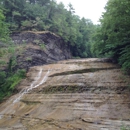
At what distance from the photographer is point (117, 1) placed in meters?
14.5

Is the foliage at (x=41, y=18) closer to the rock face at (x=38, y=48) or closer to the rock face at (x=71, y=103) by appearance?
the rock face at (x=38, y=48)

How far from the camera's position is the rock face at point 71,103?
37.1ft

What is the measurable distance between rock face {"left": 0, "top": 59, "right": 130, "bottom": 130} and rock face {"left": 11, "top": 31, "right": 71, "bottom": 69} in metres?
6.67

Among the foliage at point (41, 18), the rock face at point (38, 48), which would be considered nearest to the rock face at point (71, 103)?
the rock face at point (38, 48)

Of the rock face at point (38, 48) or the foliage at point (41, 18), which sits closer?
the rock face at point (38, 48)

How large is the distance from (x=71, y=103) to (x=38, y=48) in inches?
651

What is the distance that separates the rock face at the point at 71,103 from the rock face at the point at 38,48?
667cm

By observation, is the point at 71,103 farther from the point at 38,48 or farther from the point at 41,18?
the point at 41,18

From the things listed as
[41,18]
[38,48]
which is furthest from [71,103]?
[41,18]

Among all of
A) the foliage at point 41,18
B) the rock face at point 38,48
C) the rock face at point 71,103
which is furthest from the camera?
the foliage at point 41,18

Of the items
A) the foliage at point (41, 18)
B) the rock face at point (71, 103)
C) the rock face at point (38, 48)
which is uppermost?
the foliage at point (41, 18)

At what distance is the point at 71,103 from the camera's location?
13469 millimetres

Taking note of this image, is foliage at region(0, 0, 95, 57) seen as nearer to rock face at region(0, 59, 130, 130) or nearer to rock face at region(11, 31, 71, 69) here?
rock face at region(11, 31, 71, 69)

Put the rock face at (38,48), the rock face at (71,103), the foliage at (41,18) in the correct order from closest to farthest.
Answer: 1. the rock face at (71,103)
2. the rock face at (38,48)
3. the foliage at (41,18)
